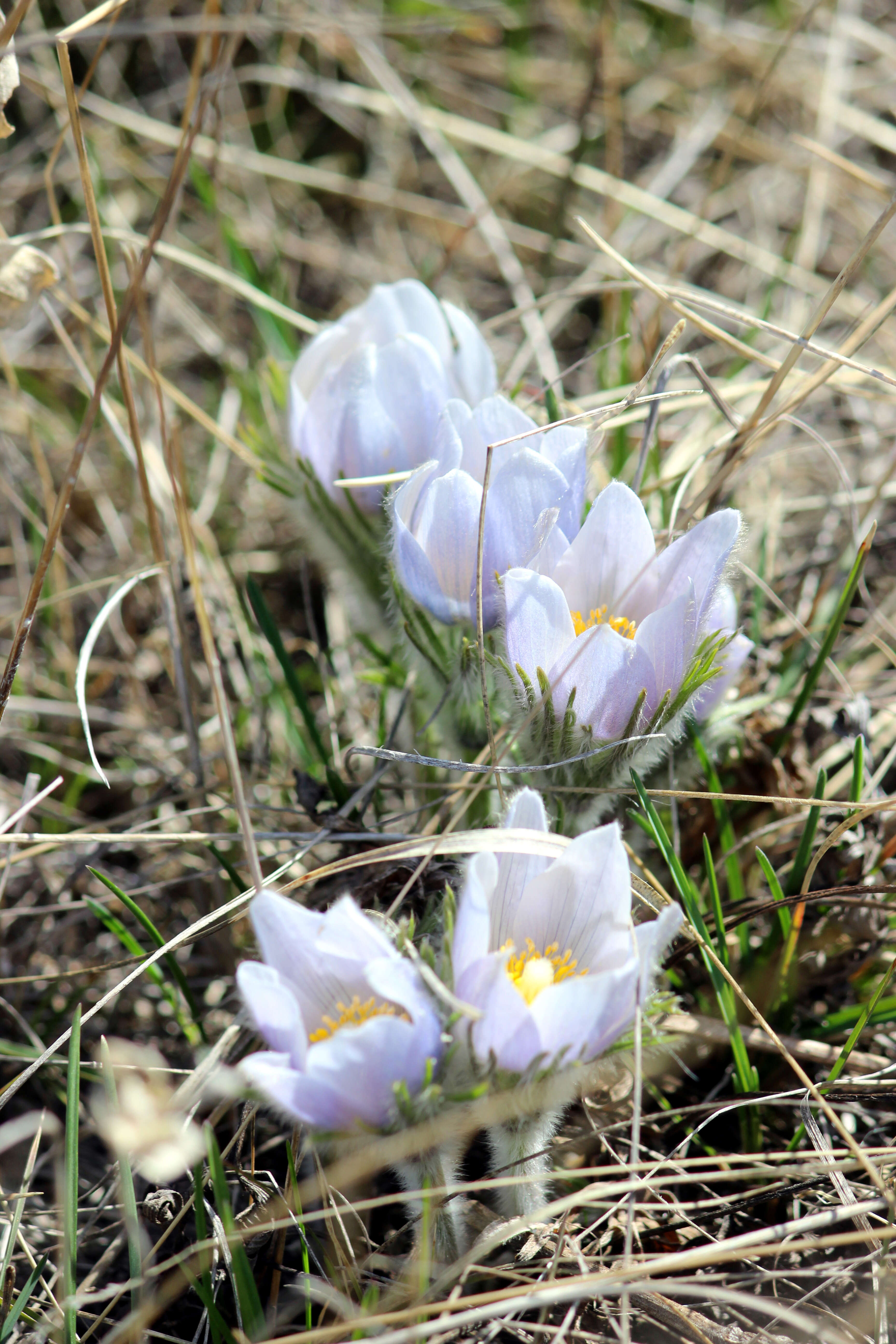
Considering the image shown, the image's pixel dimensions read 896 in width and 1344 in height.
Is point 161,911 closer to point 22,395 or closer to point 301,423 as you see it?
point 301,423

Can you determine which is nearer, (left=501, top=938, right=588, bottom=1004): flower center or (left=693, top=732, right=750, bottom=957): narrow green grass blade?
(left=501, top=938, right=588, bottom=1004): flower center

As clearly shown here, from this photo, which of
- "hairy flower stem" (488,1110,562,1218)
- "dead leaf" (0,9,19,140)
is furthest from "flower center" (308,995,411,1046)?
"dead leaf" (0,9,19,140)

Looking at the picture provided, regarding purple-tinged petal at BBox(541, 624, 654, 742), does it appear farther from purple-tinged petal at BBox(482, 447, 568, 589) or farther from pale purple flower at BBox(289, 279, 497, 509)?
pale purple flower at BBox(289, 279, 497, 509)

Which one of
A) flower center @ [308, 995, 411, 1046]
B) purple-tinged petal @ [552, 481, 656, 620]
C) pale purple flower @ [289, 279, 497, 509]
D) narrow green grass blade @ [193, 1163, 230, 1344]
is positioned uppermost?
pale purple flower @ [289, 279, 497, 509]

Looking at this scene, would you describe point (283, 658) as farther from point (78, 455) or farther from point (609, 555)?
point (609, 555)

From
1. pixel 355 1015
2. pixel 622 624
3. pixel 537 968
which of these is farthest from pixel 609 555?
pixel 355 1015
